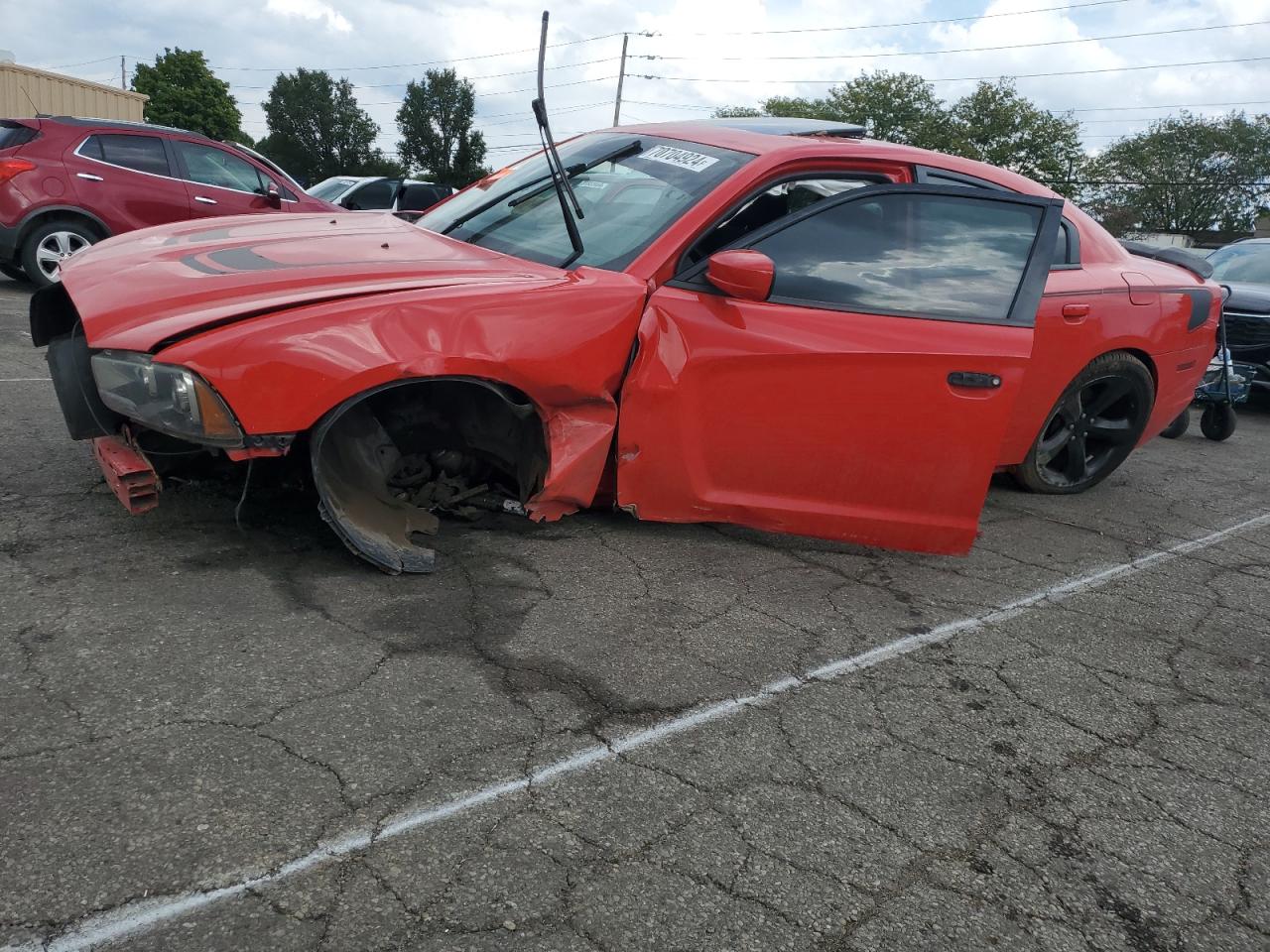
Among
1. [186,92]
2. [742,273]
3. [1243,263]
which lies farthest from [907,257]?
[186,92]

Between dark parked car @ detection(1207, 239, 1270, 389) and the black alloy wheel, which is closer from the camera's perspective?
the black alloy wheel

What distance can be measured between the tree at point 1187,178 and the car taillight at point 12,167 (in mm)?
54834

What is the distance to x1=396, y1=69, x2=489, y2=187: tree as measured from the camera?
80.6 meters

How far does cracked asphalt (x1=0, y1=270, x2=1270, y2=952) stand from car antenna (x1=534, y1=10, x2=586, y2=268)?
3.51 ft

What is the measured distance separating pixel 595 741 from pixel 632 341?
1435 millimetres

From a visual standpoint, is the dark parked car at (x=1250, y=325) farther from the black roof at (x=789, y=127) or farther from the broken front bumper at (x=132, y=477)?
the broken front bumper at (x=132, y=477)

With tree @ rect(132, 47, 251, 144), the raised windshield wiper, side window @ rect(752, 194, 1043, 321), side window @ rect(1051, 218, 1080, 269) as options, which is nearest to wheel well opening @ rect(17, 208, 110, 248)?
the raised windshield wiper

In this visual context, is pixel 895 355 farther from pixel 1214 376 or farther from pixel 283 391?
pixel 1214 376

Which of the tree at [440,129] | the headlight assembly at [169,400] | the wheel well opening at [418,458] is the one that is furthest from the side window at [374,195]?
the tree at [440,129]

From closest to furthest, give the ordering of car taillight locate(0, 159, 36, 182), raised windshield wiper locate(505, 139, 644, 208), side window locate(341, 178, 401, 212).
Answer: raised windshield wiper locate(505, 139, 644, 208), car taillight locate(0, 159, 36, 182), side window locate(341, 178, 401, 212)

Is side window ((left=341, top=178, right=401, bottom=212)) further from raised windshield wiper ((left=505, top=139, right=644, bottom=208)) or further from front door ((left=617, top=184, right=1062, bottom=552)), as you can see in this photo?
front door ((left=617, top=184, right=1062, bottom=552))

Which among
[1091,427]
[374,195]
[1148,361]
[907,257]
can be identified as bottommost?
[1091,427]

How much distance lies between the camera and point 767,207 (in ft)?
12.1

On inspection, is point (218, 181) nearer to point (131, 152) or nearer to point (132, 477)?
point (131, 152)
